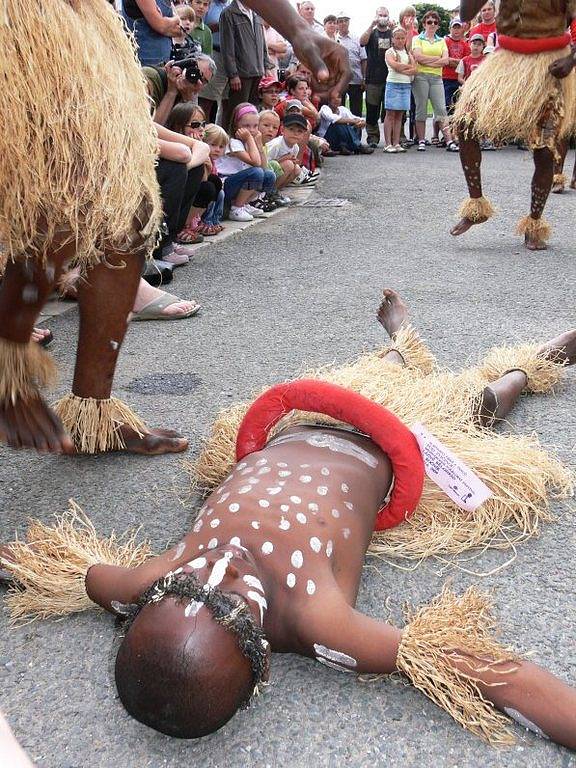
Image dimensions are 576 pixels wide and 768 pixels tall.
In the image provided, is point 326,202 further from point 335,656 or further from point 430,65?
point 335,656

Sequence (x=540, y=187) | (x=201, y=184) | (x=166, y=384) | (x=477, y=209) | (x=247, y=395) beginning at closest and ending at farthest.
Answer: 1. (x=247, y=395)
2. (x=166, y=384)
3. (x=540, y=187)
4. (x=477, y=209)
5. (x=201, y=184)

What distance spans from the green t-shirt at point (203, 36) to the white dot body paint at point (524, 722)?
6137 millimetres

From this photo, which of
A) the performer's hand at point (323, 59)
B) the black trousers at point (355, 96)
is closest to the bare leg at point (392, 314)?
the performer's hand at point (323, 59)

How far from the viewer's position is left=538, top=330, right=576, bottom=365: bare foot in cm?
260

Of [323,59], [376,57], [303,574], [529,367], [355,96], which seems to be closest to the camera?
[303,574]

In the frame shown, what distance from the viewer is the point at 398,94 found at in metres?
10.1

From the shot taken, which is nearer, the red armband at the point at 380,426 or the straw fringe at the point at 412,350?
the red armband at the point at 380,426

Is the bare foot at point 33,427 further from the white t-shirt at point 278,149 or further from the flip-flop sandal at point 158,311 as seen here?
the white t-shirt at point 278,149

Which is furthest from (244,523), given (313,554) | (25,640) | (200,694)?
(25,640)

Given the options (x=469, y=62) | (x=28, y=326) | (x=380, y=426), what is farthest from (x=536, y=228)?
(x=469, y=62)

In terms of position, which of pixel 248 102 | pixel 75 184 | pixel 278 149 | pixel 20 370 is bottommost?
pixel 278 149

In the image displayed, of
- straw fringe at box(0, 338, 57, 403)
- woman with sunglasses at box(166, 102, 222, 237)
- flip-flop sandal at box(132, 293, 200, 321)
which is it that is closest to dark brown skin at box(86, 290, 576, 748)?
straw fringe at box(0, 338, 57, 403)

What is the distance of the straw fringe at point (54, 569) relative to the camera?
5.33 feet

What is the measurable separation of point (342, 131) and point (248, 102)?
3.49 meters
